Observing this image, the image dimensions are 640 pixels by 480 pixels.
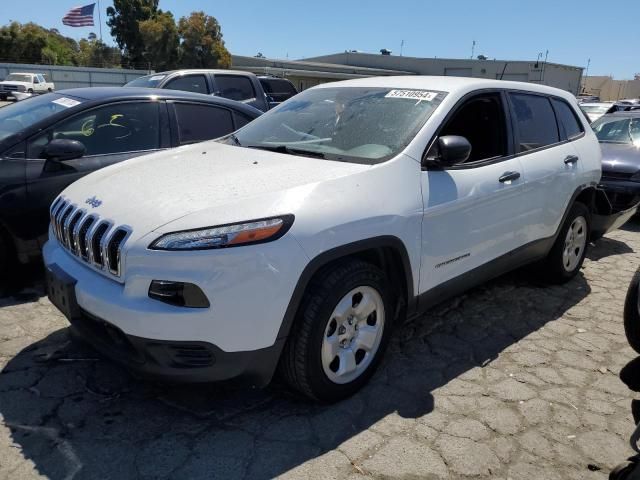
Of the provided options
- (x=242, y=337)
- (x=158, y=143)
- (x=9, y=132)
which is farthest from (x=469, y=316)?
(x=9, y=132)

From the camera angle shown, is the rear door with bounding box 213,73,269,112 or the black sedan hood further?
the rear door with bounding box 213,73,269,112

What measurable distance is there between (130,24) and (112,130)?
55.9 m

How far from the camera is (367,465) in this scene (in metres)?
2.45

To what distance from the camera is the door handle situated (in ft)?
11.9

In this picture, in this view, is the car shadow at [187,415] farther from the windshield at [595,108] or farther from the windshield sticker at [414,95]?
the windshield at [595,108]

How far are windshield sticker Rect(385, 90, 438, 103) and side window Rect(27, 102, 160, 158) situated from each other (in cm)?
228

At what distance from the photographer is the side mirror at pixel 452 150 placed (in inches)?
120

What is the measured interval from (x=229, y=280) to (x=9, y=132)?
2.91 m

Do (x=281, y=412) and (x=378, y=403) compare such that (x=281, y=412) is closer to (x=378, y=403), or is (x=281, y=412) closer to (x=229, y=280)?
(x=378, y=403)

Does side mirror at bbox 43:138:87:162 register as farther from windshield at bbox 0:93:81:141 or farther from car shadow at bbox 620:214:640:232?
car shadow at bbox 620:214:640:232

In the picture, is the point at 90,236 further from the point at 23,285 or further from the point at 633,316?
the point at 633,316

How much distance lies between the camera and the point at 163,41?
4388 centimetres

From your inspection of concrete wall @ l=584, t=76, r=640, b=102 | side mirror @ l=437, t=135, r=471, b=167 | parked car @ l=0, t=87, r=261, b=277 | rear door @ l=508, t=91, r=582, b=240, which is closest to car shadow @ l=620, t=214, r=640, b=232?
rear door @ l=508, t=91, r=582, b=240

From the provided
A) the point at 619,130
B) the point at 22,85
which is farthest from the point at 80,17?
the point at 619,130
